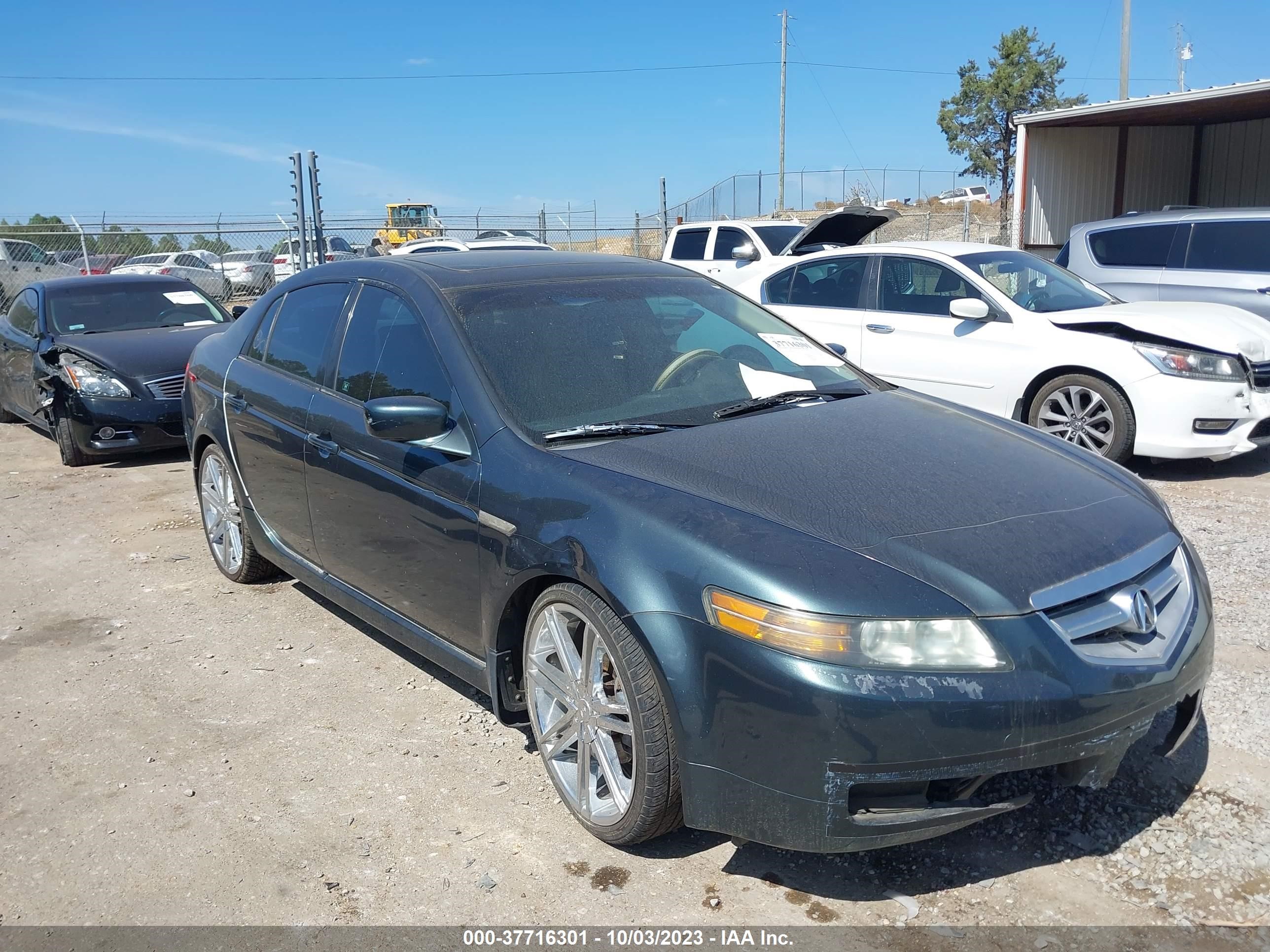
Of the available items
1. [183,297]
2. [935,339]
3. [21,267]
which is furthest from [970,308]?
[21,267]

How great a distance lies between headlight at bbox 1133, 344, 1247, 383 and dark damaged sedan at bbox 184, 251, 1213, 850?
3444mm

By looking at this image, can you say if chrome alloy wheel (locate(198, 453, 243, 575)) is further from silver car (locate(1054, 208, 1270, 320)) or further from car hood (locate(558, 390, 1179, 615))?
silver car (locate(1054, 208, 1270, 320))

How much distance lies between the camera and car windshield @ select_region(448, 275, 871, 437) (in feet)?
11.1

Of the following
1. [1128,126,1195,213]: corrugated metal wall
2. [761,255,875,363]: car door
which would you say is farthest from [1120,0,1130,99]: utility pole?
[761,255,875,363]: car door

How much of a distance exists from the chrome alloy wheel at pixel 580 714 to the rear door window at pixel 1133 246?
867 cm

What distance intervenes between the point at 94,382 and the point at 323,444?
205 inches

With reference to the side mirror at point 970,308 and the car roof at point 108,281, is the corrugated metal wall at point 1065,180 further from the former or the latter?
the car roof at point 108,281

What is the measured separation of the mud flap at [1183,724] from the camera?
2.84 metres

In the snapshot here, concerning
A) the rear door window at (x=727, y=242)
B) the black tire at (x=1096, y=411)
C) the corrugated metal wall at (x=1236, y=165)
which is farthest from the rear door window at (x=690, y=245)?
the corrugated metal wall at (x=1236, y=165)

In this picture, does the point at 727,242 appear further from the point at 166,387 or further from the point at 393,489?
the point at 393,489

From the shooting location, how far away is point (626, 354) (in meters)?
3.64

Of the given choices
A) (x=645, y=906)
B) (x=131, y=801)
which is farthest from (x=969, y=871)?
(x=131, y=801)

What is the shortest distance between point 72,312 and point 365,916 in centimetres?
816

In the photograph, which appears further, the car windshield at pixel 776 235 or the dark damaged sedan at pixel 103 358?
the car windshield at pixel 776 235
